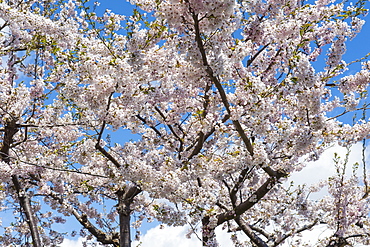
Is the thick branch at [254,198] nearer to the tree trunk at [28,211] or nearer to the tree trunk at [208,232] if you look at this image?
the tree trunk at [208,232]

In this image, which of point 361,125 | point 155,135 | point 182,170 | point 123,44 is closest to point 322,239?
point 361,125

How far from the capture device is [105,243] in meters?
9.85

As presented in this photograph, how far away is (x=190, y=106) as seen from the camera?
884 centimetres

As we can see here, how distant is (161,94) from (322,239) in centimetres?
533

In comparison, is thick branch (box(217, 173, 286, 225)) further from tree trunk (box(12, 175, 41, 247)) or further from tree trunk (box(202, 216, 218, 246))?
tree trunk (box(12, 175, 41, 247))

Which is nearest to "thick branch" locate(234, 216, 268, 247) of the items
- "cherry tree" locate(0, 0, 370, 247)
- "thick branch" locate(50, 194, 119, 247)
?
"cherry tree" locate(0, 0, 370, 247)

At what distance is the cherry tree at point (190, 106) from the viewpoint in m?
6.05

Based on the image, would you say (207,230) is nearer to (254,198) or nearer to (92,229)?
(254,198)

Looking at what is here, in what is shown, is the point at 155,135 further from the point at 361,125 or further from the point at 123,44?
the point at 361,125

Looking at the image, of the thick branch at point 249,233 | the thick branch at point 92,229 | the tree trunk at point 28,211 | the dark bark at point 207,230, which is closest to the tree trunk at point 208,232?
the dark bark at point 207,230

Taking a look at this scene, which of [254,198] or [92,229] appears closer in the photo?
[254,198]

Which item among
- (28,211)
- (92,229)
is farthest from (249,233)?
(28,211)

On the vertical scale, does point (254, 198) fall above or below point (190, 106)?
below

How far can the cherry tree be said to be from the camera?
6.05 metres
